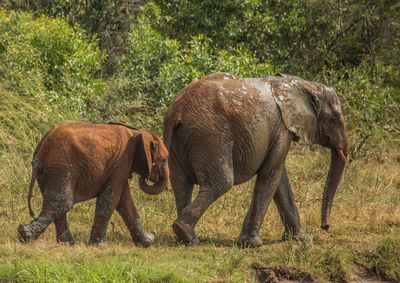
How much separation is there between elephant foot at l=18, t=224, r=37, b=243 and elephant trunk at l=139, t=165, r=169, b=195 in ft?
4.04

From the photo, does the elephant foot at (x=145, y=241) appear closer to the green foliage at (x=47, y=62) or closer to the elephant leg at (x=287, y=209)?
the elephant leg at (x=287, y=209)

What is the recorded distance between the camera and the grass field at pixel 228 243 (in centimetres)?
517

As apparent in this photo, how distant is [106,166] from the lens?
19.9 ft

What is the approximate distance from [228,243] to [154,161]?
1385 millimetres

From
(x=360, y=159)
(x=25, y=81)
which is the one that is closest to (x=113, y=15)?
(x=25, y=81)

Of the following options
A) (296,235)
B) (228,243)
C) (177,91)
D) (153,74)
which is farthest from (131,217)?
(153,74)

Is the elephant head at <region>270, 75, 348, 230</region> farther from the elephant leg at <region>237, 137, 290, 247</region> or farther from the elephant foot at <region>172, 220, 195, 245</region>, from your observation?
the elephant foot at <region>172, 220, 195, 245</region>

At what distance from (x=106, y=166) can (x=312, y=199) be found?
13.0ft

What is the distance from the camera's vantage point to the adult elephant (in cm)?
627

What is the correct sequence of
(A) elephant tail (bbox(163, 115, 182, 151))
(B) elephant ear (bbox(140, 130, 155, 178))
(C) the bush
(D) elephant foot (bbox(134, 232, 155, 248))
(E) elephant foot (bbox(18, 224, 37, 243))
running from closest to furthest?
(E) elephant foot (bbox(18, 224, 37, 243)), (B) elephant ear (bbox(140, 130, 155, 178)), (A) elephant tail (bbox(163, 115, 182, 151)), (D) elephant foot (bbox(134, 232, 155, 248)), (C) the bush

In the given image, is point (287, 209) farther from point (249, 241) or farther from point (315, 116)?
point (315, 116)

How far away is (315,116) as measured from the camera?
7102 millimetres

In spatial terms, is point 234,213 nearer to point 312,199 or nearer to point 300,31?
point 312,199

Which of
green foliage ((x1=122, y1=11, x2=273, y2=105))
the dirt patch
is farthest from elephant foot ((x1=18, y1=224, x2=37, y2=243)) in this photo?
green foliage ((x1=122, y1=11, x2=273, y2=105))
